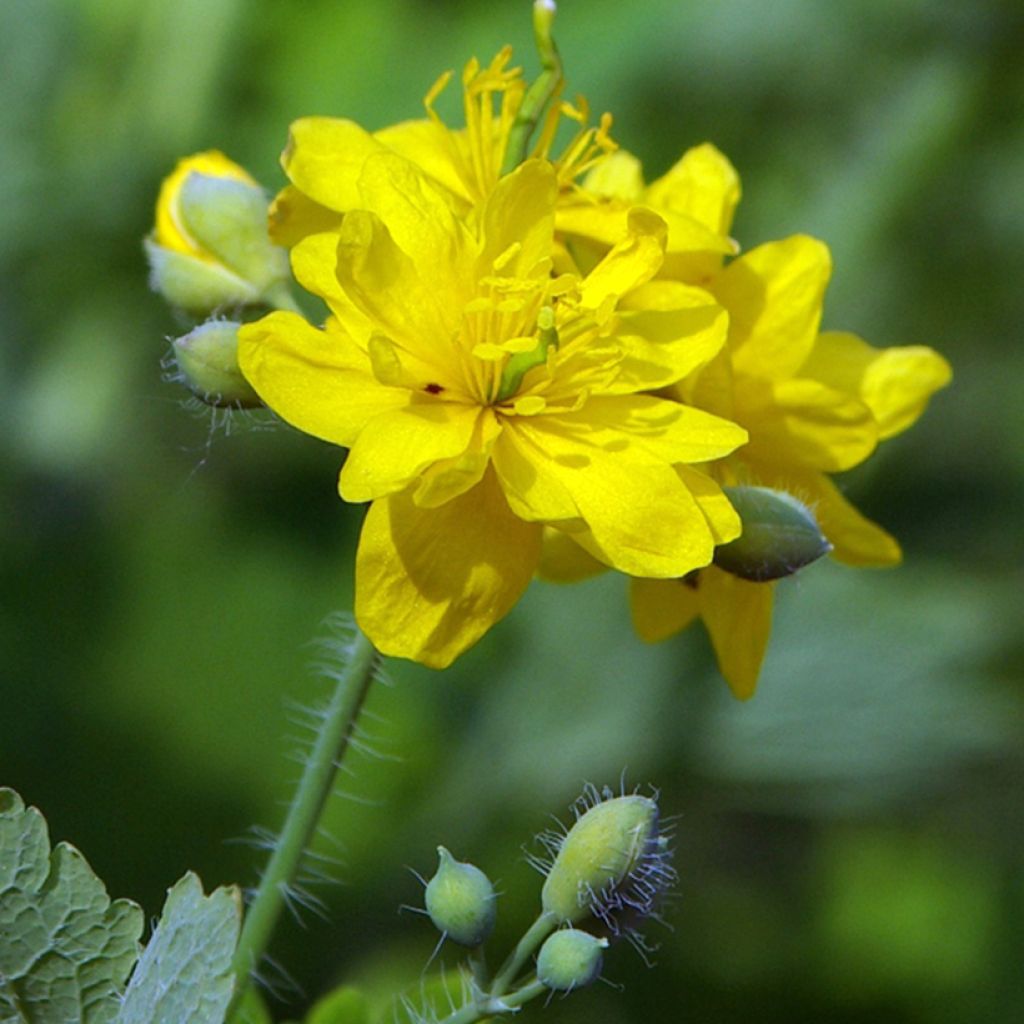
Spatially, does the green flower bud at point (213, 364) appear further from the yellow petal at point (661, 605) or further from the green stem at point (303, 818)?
the yellow petal at point (661, 605)

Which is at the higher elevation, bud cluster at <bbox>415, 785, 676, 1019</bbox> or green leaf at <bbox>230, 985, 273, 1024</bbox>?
bud cluster at <bbox>415, 785, 676, 1019</bbox>

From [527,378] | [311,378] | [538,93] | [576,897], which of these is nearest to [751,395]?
[527,378]

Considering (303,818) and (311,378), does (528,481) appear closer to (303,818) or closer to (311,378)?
(311,378)

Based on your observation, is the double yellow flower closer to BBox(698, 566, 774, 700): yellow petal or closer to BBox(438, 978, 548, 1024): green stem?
BBox(698, 566, 774, 700): yellow petal

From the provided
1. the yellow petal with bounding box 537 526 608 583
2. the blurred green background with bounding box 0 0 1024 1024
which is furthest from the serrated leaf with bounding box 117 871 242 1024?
the blurred green background with bounding box 0 0 1024 1024

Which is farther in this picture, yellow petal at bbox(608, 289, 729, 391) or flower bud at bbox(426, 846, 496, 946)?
yellow petal at bbox(608, 289, 729, 391)

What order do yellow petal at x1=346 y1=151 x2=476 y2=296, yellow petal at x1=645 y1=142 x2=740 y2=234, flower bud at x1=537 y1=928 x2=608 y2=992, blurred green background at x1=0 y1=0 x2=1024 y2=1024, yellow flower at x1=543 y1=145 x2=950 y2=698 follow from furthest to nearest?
blurred green background at x1=0 y1=0 x2=1024 y2=1024
yellow petal at x1=645 y1=142 x2=740 y2=234
yellow flower at x1=543 y1=145 x2=950 y2=698
yellow petal at x1=346 y1=151 x2=476 y2=296
flower bud at x1=537 y1=928 x2=608 y2=992
